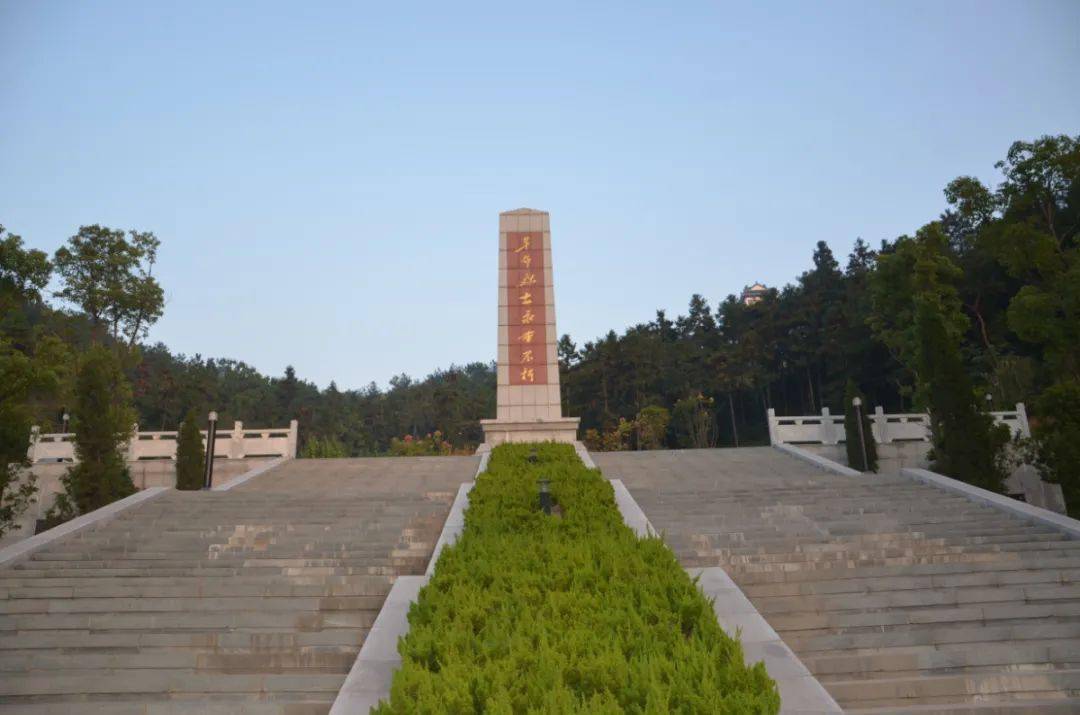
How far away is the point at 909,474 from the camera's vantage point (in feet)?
40.7

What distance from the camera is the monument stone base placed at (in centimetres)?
2083

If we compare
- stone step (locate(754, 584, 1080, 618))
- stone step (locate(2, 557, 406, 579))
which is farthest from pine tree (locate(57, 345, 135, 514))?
stone step (locate(754, 584, 1080, 618))

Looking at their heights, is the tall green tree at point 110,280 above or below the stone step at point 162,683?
above

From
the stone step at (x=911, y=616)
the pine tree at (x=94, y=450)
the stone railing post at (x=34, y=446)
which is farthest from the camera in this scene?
the stone railing post at (x=34, y=446)

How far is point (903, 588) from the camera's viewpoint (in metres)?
6.96

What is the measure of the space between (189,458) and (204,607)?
11906mm

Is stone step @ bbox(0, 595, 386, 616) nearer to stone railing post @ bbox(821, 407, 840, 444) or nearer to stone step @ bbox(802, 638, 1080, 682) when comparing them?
stone step @ bbox(802, 638, 1080, 682)

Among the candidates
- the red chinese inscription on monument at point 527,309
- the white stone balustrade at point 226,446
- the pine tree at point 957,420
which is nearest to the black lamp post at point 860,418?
the pine tree at point 957,420

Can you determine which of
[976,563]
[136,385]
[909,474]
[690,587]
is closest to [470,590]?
[690,587]

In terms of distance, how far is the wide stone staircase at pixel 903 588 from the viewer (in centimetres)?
541

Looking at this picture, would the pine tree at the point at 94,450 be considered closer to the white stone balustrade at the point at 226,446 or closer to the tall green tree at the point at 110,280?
the white stone balustrade at the point at 226,446

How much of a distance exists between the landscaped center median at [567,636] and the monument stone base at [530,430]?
13057 mm

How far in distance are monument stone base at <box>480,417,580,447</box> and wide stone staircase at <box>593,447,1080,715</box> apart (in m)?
A: 9.59

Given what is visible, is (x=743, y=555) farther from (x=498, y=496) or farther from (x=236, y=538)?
(x=236, y=538)
